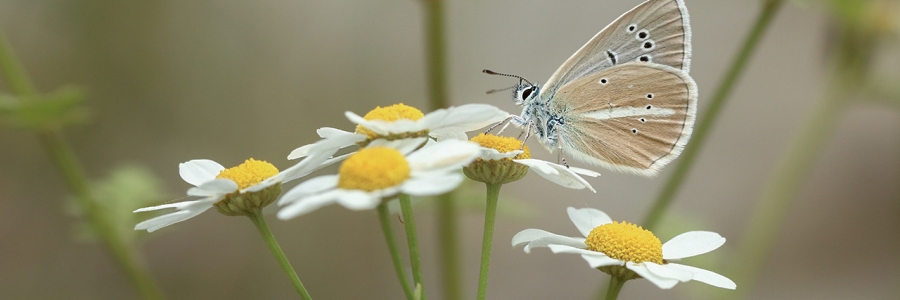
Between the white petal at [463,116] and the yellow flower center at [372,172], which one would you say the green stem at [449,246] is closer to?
the white petal at [463,116]

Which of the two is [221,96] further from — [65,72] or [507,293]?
[507,293]

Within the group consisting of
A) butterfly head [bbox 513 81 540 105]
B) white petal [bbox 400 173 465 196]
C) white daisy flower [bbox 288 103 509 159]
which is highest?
butterfly head [bbox 513 81 540 105]

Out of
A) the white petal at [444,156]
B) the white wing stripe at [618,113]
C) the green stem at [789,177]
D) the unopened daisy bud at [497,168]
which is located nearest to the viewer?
the white petal at [444,156]

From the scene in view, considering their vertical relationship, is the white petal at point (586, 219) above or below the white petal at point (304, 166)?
below

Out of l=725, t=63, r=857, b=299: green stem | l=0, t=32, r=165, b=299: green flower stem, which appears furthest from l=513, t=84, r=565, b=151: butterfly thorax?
l=0, t=32, r=165, b=299: green flower stem

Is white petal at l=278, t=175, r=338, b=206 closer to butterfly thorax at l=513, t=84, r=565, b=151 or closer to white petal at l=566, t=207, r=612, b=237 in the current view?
white petal at l=566, t=207, r=612, b=237

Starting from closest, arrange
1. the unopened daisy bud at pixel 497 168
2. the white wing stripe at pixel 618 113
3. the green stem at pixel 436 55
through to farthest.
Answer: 1. the unopened daisy bud at pixel 497 168
2. the green stem at pixel 436 55
3. the white wing stripe at pixel 618 113

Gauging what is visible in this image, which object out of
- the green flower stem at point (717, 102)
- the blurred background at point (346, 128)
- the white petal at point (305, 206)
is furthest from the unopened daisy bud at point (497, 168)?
the blurred background at point (346, 128)
